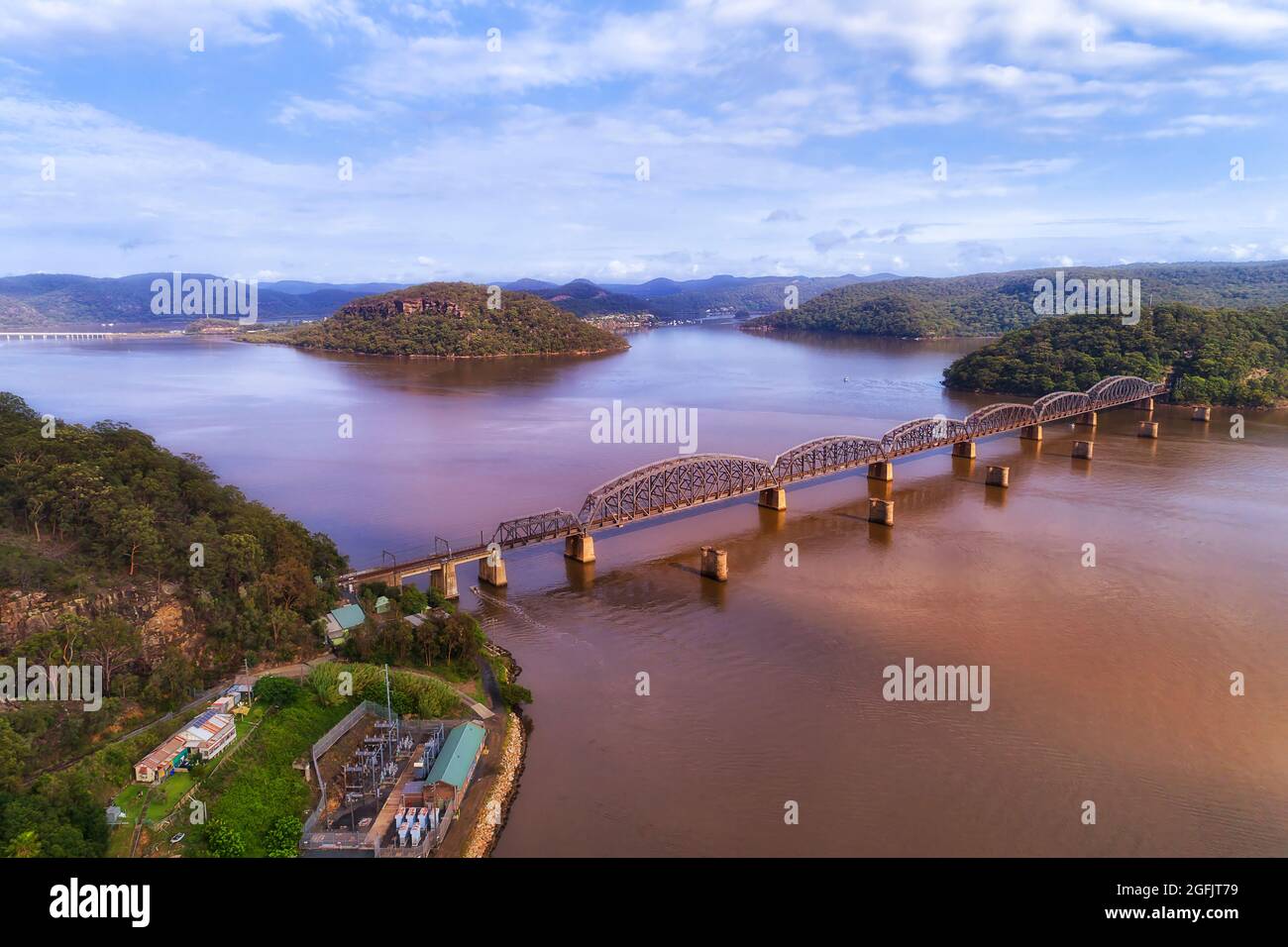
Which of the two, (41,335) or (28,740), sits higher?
(41,335)

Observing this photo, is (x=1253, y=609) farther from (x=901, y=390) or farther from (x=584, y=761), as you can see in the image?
(x=901, y=390)

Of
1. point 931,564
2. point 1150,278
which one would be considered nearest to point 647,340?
point 1150,278

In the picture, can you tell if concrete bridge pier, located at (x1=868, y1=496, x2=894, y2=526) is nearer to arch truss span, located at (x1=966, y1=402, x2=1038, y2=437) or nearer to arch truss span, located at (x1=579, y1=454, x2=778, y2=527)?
arch truss span, located at (x1=579, y1=454, x2=778, y2=527)

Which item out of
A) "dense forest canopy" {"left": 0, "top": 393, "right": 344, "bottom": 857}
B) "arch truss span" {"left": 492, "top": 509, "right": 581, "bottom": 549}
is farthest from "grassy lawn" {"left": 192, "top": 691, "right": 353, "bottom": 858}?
"arch truss span" {"left": 492, "top": 509, "right": 581, "bottom": 549}

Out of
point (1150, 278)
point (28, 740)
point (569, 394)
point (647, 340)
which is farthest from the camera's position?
point (1150, 278)

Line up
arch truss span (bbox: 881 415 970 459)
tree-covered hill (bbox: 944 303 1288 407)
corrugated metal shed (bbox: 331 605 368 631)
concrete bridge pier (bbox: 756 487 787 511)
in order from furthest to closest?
1. tree-covered hill (bbox: 944 303 1288 407)
2. arch truss span (bbox: 881 415 970 459)
3. concrete bridge pier (bbox: 756 487 787 511)
4. corrugated metal shed (bbox: 331 605 368 631)

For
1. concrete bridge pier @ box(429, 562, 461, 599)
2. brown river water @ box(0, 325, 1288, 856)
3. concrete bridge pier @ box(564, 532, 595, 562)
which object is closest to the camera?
brown river water @ box(0, 325, 1288, 856)

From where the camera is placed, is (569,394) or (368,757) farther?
(569,394)

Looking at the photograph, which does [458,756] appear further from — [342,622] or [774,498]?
[774,498]

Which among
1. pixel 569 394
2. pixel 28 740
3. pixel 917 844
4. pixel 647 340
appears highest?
pixel 647 340
